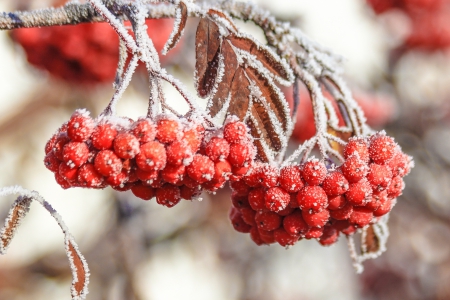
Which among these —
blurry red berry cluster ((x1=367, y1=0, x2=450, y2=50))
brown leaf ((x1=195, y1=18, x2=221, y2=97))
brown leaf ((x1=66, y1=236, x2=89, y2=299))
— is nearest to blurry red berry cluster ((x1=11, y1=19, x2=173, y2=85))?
brown leaf ((x1=195, y1=18, x2=221, y2=97))

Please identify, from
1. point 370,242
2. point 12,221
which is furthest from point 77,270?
point 370,242

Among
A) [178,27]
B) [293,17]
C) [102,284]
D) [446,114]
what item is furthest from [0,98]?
[446,114]

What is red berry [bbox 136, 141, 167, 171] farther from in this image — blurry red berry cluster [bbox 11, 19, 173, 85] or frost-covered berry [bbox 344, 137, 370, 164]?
blurry red berry cluster [bbox 11, 19, 173, 85]

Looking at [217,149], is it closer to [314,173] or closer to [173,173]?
[173,173]

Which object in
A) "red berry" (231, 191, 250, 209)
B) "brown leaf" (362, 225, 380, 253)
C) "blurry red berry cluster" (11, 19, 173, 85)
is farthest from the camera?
"blurry red berry cluster" (11, 19, 173, 85)

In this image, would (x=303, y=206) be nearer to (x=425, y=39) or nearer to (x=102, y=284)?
(x=102, y=284)
